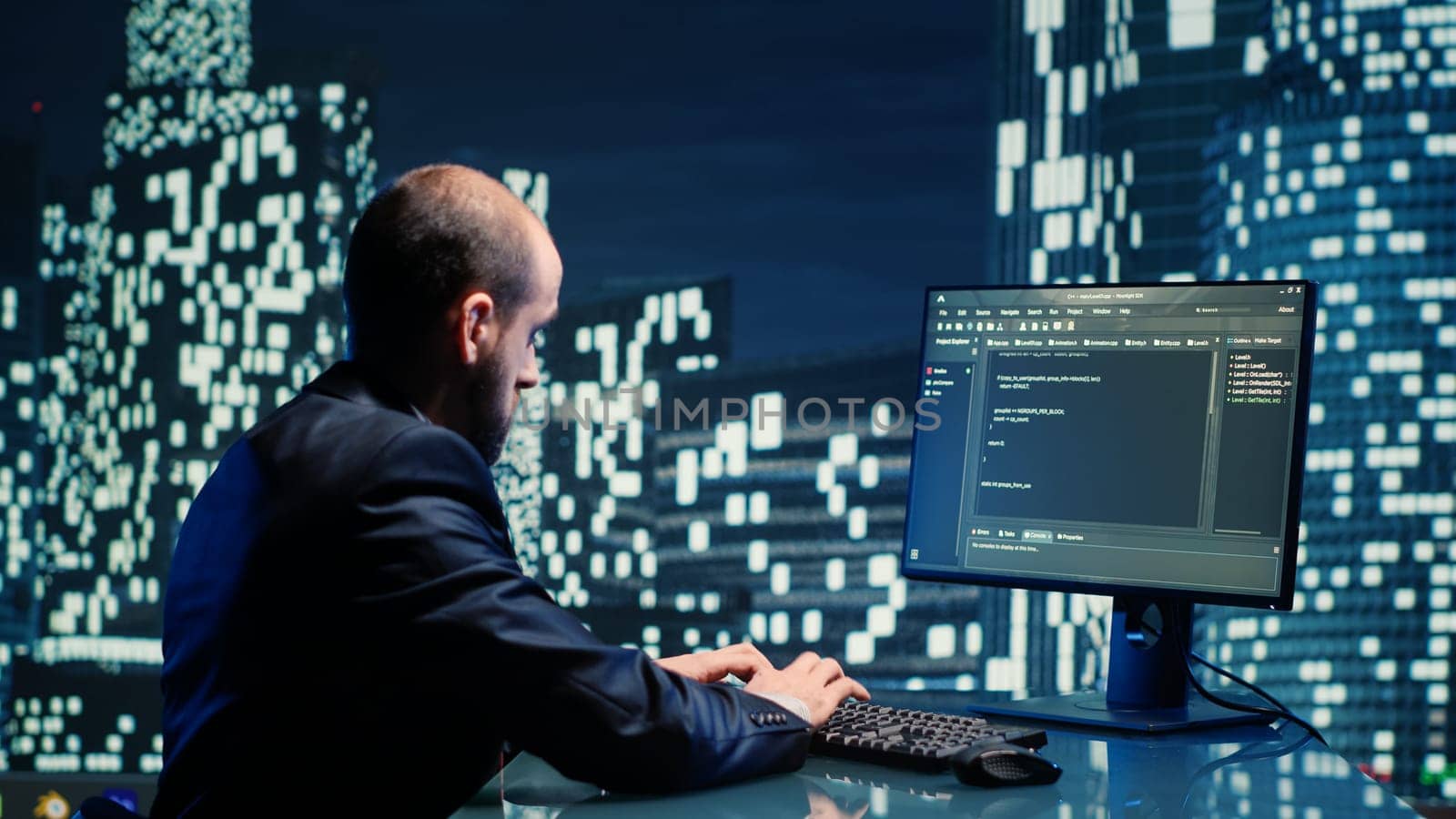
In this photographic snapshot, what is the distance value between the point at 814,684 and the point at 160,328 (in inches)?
615

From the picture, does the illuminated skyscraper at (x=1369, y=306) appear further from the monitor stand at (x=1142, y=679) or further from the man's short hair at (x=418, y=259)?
the man's short hair at (x=418, y=259)

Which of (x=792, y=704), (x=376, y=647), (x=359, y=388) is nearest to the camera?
(x=376, y=647)

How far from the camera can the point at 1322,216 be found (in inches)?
730

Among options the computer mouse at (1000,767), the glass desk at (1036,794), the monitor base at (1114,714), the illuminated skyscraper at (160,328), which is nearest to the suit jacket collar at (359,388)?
the glass desk at (1036,794)

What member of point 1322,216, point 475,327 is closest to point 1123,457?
point 475,327

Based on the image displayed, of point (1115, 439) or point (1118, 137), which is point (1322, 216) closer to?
point (1118, 137)

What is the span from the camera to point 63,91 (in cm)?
852

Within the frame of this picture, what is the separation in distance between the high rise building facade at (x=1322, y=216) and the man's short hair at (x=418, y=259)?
10958 millimetres

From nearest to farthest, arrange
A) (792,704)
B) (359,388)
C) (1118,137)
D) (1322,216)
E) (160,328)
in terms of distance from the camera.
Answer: (359,388), (792,704), (1118,137), (160,328), (1322,216)

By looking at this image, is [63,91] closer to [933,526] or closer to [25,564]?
[25,564]

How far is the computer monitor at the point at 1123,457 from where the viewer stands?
1.34m

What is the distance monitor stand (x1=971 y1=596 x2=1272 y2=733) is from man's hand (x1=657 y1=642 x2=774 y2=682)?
0.35 meters

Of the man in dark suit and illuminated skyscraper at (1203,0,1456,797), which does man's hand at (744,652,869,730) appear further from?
illuminated skyscraper at (1203,0,1456,797)

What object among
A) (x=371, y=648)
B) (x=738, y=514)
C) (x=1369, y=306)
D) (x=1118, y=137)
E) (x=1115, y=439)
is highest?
(x=1118, y=137)
